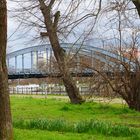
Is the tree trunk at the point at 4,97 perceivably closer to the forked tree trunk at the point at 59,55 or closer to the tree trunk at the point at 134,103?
the tree trunk at the point at 134,103

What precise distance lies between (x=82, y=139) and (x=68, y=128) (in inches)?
67.6

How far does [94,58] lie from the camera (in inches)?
986

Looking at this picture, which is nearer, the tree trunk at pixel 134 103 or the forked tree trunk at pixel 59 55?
the tree trunk at pixel 134 103

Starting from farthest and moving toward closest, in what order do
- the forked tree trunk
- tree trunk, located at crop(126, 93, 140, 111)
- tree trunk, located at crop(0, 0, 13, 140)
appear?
the forked tree trunk
tree trunk, located at crop(126, 93, 140, 111)
tree trunk, located at crop(0, 0, 13, 140)

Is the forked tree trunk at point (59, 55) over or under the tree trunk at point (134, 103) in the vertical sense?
over

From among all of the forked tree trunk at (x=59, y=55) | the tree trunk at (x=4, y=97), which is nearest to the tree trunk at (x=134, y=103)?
the forked tree trunk at (x=59, y=55)

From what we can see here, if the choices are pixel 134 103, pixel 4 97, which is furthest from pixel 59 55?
pixel 4 97

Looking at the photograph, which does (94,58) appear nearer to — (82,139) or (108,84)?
(108,84)

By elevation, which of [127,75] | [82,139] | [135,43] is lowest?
[82,139]

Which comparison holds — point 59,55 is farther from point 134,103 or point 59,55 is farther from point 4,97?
point 4,97

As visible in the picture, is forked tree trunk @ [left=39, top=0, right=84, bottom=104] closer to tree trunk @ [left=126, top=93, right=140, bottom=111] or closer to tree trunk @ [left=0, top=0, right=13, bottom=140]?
tree trunk @ [left=126, top=93, right=140, bottom=111]

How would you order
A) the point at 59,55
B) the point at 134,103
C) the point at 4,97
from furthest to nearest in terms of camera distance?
the point at 59,55
the point at 134,103
the point at 4,97

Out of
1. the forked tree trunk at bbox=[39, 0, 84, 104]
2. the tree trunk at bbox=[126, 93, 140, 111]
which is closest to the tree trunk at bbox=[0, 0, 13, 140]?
the tree trunk at bbox=[126, 93, 140, 111]

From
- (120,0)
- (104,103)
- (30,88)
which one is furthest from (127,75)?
(30,88)
